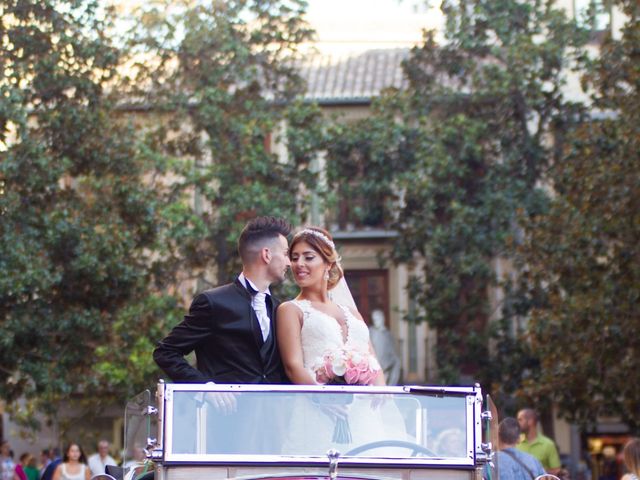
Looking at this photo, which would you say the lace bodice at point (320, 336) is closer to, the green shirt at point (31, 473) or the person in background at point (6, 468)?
the person in background at point (6, 468)

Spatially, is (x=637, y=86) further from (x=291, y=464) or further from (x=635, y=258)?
(x=291, y=464)

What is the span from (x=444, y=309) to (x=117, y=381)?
7.79 meters

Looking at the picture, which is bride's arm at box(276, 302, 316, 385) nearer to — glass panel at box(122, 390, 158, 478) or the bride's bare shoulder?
the bride's bare shoulder

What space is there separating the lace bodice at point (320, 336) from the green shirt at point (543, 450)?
5.91m

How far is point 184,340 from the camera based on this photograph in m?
8.38

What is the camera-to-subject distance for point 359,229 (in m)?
43.1

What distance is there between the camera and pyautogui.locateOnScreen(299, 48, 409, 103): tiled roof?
43312 millimetres

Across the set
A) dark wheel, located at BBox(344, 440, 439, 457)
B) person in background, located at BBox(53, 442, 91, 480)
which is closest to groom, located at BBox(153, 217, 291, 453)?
dark wheel, located at BBox(344, 440, 439, 457)

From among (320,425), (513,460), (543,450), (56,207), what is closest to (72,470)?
(56,207)

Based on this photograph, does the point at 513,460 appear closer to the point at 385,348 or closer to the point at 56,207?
the point at 56,207

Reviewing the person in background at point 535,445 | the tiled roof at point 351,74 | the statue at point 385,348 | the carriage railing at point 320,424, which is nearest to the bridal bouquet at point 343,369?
the carriage railing at point 320,424

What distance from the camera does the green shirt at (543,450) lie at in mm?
14082

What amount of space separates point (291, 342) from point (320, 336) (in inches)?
6.4

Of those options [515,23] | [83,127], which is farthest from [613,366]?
[515,23]
